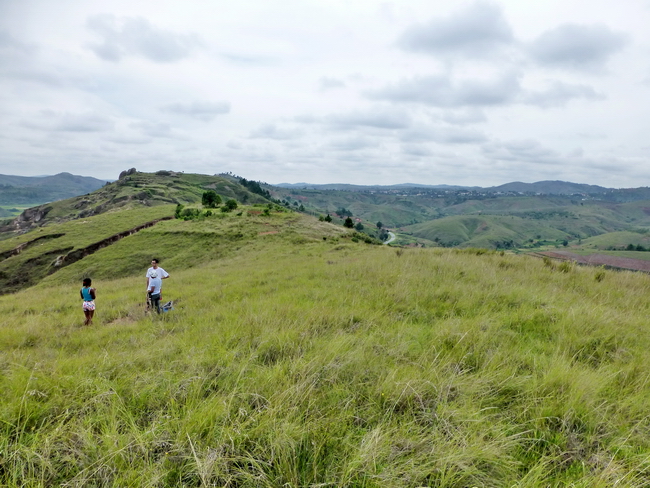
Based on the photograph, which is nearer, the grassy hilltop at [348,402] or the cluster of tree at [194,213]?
the grassy hilltop at [348,402]

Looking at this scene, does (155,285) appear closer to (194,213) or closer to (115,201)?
(194,213)

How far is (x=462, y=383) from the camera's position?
3.17 meters

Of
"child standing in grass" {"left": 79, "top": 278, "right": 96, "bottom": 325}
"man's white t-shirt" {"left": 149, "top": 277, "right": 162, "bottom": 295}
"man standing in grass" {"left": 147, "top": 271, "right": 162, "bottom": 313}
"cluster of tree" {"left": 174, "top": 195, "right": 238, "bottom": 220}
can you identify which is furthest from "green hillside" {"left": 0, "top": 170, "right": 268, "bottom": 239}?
"man's white t-shirt" {"left": 149, "top": 277, "right": 162, "bottom": 295}

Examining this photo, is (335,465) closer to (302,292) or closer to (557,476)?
(557,476)

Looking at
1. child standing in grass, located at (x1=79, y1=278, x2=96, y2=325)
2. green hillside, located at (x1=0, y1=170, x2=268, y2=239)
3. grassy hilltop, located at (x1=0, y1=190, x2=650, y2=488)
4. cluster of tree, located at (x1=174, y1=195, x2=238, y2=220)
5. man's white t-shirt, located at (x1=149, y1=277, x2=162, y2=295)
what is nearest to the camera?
grassy hilltop, located at (x1=0, y1=190, x2=650, y2=488)

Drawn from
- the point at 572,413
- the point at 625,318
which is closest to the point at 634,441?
the point at 572,413

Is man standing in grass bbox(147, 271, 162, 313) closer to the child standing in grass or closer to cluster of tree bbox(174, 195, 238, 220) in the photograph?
the child standing in grass

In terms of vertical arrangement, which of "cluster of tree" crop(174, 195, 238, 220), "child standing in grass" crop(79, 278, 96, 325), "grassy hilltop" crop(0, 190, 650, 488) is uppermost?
"cluster of tree" crop(174, 195, 238, 220)

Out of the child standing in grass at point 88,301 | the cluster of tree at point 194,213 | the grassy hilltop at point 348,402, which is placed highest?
the cluster of tree at point 194,213

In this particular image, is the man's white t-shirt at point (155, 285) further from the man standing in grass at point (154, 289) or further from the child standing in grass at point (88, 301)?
the child standing in grass at point (88, 301)

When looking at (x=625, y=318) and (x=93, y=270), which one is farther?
(x=93, y=270)

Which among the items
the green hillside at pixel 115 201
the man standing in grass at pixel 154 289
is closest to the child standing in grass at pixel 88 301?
the man standing in grass at pixel 154 289

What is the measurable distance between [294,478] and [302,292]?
664cm

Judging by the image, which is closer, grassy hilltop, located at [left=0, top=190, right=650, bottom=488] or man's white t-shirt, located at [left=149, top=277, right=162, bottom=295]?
grassy hilltop, located at [left=0, top=190, right=650, bottom=488]
